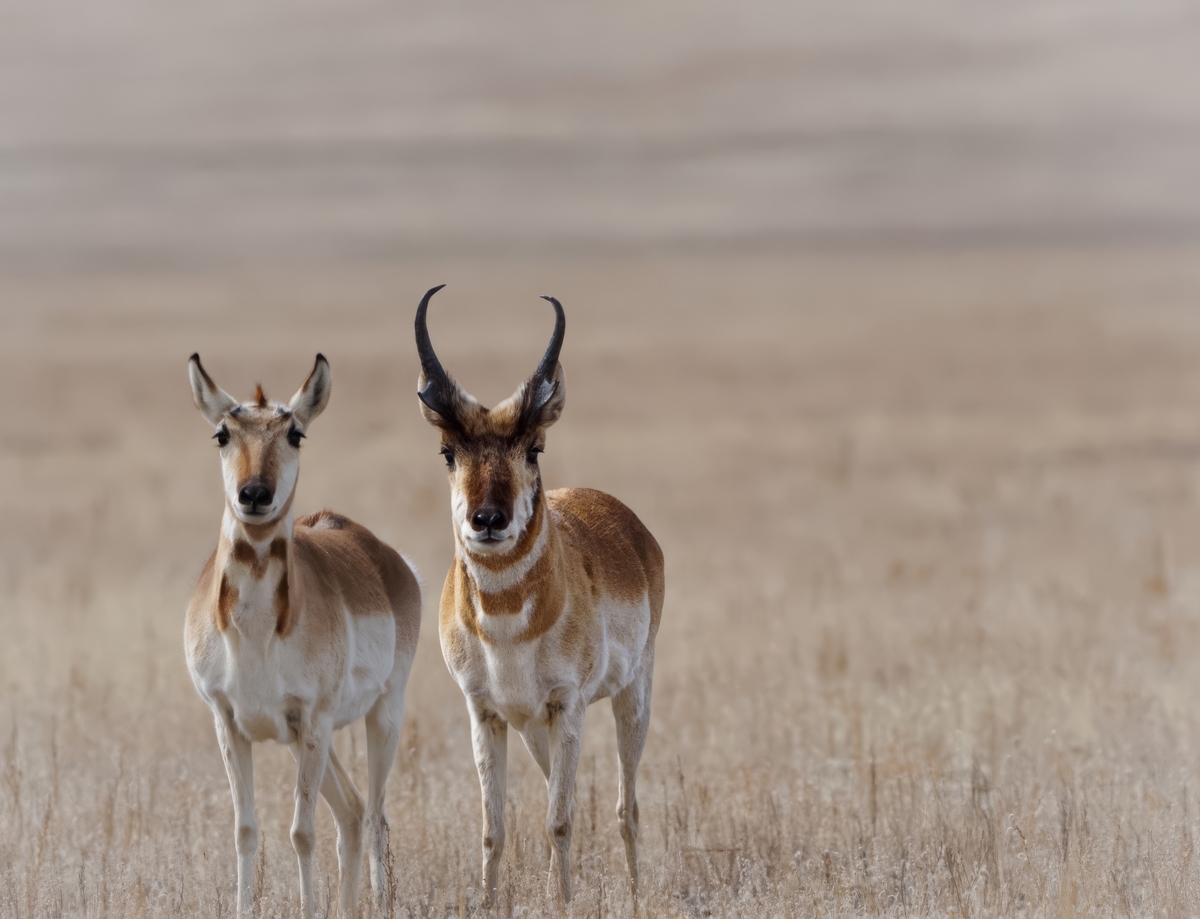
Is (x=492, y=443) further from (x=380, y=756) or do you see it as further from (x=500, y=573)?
(x=380, y=756)

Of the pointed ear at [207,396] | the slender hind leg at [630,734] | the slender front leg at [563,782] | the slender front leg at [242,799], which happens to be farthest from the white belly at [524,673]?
the pointed ear at [207,396]

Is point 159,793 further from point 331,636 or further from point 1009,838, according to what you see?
point 1009,838

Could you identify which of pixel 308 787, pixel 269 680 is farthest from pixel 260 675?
pixel 308 787

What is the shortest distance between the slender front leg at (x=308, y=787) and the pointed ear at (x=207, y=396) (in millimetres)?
1758

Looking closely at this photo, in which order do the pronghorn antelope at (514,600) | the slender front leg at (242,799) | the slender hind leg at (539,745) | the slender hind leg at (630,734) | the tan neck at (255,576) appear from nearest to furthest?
the pronghorn antelope at (514,600), the tan neck at (255,576), the slender front leg at (242,799), the slender hind leg at (539,745), the slender hind leg at (630,734)

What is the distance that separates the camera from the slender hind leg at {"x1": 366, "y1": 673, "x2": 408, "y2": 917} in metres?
9.08

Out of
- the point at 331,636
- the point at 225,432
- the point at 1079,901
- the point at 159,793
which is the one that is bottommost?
Result: the point at 1079,901

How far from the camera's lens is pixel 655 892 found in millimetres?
9164

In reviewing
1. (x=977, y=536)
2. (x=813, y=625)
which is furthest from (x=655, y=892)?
(x=977, y=536)

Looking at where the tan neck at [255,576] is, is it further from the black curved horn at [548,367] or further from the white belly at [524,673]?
the black curved horn at [548,367]

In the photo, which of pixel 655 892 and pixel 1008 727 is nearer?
pixel 655 892

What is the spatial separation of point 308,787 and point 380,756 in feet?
4.28

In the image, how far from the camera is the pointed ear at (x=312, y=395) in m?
8.03

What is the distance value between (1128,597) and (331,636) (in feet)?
45.4
